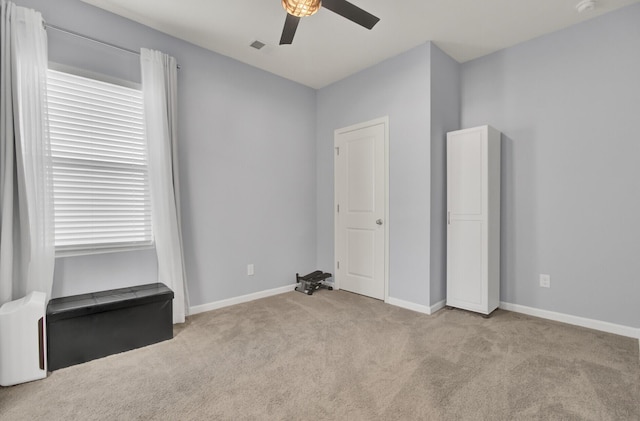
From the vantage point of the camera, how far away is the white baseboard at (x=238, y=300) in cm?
310

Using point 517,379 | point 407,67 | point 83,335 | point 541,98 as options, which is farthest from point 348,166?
point 83,335

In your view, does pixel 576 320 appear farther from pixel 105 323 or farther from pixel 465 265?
pixel 105 323

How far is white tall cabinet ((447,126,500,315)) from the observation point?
9.65 ft

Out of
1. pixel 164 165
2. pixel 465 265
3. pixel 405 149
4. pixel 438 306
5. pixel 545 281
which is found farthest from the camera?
pixel 405 149

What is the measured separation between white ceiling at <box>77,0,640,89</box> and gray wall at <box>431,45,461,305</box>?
0.76ft

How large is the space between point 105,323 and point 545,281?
380cm

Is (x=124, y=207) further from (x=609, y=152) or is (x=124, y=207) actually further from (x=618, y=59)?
(x=618, y=59)

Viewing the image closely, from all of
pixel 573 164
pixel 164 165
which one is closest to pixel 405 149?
pixel 573 164

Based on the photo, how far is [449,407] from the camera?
164cm

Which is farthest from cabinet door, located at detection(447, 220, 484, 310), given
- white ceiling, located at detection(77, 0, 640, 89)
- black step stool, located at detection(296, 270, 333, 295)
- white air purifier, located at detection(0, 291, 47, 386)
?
white air purifier, located at detection(0, 291, 47, 386)

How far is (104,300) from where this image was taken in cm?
228

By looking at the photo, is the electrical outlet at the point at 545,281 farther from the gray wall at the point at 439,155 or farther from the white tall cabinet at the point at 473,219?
the gray wall at the point at 439,155

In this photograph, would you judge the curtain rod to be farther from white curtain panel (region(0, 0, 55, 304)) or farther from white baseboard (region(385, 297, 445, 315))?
white baseboard (region(385, 297, 445, 315))

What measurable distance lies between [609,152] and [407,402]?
2682 mm
